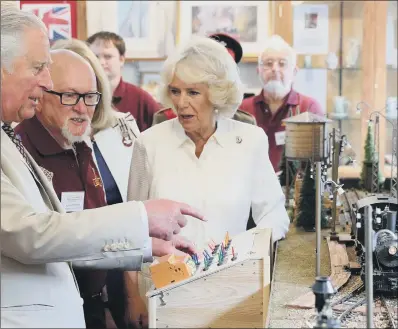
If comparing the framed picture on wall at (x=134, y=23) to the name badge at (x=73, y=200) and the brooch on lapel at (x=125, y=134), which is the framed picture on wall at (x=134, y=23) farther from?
the name badge at (x=73, y=200)

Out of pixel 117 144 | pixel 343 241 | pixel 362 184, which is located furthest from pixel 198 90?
pixel 362 184

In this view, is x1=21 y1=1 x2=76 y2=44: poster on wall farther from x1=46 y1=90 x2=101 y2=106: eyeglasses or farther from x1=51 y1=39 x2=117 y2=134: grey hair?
x1=46 y1=90 x2=101 y2=106: eyeglasses

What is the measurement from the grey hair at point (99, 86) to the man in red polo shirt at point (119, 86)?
1.43 metres

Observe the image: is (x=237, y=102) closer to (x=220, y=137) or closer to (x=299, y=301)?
(x=220, y=137)

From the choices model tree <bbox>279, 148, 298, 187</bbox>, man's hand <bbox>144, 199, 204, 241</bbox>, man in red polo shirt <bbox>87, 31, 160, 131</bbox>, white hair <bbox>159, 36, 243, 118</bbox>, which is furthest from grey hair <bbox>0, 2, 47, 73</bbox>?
man in red polo shirt <bbox>87, 31, 160, 131</bbox>

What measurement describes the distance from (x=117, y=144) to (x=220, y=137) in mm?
519

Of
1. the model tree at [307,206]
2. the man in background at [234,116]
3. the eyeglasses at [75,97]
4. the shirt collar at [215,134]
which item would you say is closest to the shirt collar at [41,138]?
the eyeglasses at [75,97]

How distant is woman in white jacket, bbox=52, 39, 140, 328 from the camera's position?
2.86 metres

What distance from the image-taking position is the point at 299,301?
7.31 ft

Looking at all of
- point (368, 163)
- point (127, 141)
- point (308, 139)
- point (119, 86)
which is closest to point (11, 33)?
point (127, 141)

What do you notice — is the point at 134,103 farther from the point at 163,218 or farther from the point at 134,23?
the point at 163,218

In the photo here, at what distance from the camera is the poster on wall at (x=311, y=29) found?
603cm

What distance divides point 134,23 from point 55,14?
0.67 m

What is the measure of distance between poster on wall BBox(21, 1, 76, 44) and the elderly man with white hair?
4.36 meters
